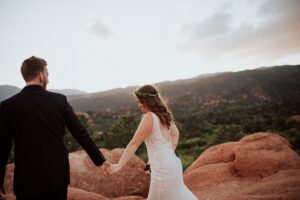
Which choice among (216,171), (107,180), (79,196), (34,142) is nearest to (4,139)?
(34,142)

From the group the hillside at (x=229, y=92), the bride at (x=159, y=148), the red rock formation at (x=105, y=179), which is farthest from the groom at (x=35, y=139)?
the hillside at (x=229, y=92)

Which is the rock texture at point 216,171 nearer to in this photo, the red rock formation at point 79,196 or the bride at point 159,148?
the red rock formation at point 79,196

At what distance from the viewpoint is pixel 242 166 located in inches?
365

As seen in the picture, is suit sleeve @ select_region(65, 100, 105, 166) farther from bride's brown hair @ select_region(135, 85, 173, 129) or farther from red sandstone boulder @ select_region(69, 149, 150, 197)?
red sandstone boulder @ select_region(69, 149, 150, 197)

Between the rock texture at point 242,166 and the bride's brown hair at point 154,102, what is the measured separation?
4.60 m

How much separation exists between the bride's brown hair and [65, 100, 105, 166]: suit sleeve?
2.33 feet

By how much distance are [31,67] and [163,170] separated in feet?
5.43

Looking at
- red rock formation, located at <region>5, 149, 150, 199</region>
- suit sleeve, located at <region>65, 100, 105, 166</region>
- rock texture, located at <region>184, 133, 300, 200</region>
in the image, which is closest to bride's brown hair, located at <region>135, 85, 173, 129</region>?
suit sleeve, located at <region>65, 100, 105, 166</region>

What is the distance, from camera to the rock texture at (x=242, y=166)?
328 inches

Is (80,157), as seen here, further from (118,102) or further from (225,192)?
(118,102)

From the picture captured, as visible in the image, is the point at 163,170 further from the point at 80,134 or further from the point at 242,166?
the point at 242,166

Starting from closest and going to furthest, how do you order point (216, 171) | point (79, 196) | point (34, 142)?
point (34, 142) → point (79, 196) → point (216, 171)

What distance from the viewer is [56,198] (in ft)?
9.72

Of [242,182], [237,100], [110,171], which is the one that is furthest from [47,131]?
[237,100]
